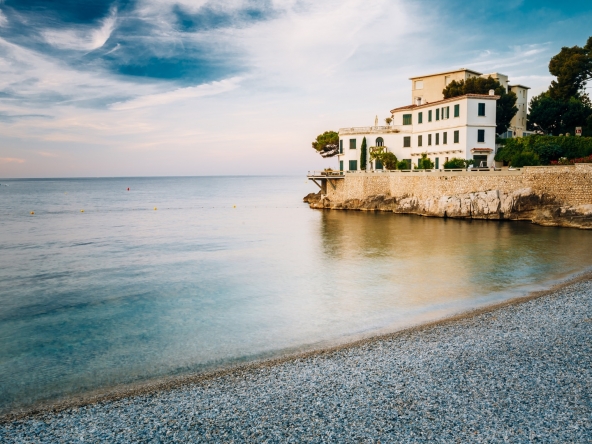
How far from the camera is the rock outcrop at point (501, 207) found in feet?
120

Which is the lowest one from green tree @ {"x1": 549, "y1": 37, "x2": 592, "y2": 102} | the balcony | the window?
the window

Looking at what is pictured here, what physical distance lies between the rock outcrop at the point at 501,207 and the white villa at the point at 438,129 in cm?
545

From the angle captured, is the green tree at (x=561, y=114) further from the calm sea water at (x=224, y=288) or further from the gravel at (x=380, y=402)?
the gravel at (x=380, y=402)

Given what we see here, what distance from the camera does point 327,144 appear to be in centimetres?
6938

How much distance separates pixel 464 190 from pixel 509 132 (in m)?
A: 21.6

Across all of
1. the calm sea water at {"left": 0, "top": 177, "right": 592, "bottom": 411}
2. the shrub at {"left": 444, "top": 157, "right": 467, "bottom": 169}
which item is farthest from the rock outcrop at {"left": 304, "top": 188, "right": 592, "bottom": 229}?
the shrub at {"left": 444, "top": 157, "right": 467, "bottom": 169}

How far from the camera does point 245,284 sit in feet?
70.0

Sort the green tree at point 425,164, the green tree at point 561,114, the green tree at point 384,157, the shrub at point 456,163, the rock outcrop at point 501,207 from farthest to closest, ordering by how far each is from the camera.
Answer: the green tree at point 384,157, the green tree at point 561,114, the green tree at point 425,164, the shrub at point 456,163, the rock outcrop at point 501,207

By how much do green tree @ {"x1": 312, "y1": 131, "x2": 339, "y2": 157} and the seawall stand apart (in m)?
14.2

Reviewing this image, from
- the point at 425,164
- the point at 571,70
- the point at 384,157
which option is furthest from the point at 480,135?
the point at 571,70

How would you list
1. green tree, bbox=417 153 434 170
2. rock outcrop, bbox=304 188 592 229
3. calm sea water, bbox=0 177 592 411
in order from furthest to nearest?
green tree, bbox=417 153 434 170, rock outcrop, bbox=304 188 592 229, calm sea water, bbox=0 177 592 411

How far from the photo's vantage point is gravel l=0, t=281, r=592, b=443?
7.46 metres

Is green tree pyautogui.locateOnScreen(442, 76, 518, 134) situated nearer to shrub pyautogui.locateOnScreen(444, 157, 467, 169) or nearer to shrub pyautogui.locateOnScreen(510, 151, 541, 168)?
shrub pyautogui.locateOnScreen(444, 157, 467, 169)

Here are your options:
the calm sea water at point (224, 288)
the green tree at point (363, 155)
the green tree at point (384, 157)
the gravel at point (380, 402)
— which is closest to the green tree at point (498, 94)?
the green tree at point (384, 157)
